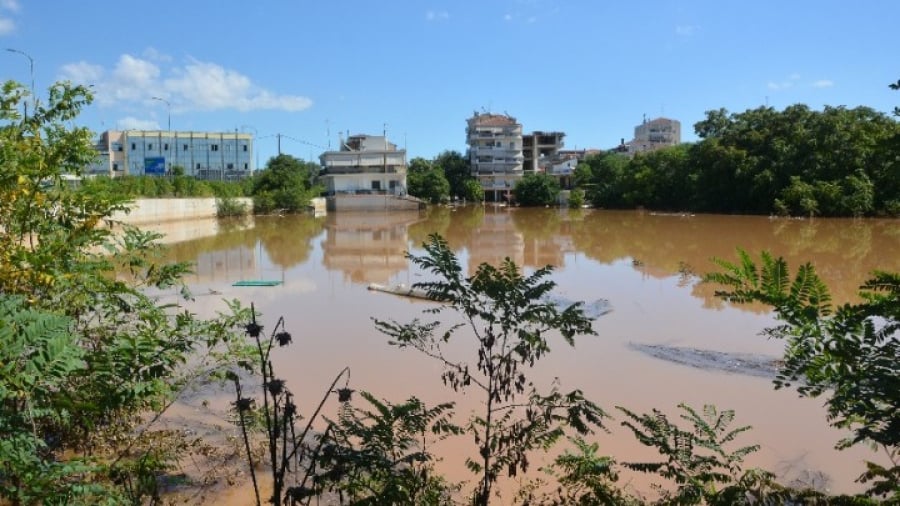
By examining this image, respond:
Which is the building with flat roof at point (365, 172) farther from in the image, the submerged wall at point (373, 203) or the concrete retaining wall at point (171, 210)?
the concrete retaining wall at point (171, 210)

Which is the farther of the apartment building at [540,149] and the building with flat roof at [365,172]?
the apartment building at [540,149]

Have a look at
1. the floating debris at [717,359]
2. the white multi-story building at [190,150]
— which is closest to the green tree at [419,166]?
the white multi-story building at [190,150]

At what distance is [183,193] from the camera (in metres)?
43.8

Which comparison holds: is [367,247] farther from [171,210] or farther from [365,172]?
[365,172]

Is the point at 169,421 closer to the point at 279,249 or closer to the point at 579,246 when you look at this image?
the point at 279,249

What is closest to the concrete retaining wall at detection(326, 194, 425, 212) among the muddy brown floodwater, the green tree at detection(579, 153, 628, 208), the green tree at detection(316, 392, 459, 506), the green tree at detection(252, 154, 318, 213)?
the green tree at detection(252, 154, 318, 213)

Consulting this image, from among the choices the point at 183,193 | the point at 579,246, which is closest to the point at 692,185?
the point at 579,246

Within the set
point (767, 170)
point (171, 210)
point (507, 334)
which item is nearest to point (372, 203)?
point (171, 210)

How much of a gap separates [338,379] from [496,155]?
64126 millimetres

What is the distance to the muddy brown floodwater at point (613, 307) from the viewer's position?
6.57 meters

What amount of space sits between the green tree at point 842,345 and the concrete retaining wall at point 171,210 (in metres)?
33.5

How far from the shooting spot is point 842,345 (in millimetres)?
2385

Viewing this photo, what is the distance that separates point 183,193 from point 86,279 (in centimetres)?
4328

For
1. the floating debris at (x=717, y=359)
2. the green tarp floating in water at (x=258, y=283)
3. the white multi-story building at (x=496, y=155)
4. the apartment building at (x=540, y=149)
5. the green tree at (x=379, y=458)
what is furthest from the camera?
the apartment building at (x=540, y=149)
